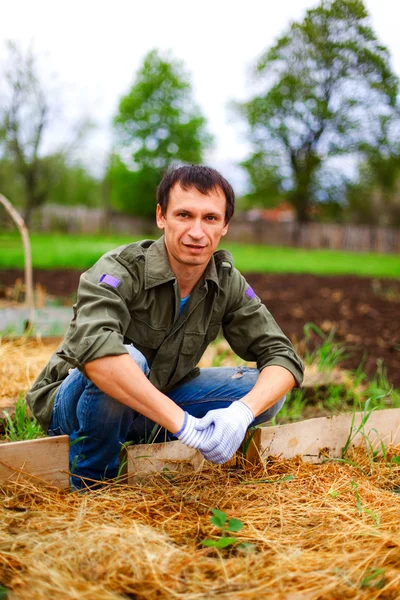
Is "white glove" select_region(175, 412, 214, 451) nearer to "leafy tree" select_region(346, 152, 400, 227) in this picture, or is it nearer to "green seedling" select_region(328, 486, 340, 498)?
"green seedling" select_region(328, 486, 340, 498)

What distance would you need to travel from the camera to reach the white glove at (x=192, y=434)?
1.65 m

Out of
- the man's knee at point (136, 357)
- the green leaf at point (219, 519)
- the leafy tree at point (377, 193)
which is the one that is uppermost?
the leafy tree at point (377, 193)

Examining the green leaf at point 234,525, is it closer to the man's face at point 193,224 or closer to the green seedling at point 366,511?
the green seedling at point 366,511

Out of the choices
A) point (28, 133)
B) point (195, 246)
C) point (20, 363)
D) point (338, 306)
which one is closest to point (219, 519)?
point (195, 246)

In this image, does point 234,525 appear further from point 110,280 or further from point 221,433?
point 110,280

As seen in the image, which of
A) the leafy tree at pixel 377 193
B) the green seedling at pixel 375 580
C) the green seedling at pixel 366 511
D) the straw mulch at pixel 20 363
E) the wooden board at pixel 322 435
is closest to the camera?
the green seedling at pixel 375 580

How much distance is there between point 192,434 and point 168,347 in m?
0.44

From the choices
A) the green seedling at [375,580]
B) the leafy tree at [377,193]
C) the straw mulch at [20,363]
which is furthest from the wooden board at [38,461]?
the leafy tree at [377,193]

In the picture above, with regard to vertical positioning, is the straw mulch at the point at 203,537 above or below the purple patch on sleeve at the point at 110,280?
below

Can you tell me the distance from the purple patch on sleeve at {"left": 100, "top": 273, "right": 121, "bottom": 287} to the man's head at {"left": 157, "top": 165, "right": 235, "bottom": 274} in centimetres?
23

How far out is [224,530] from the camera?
4.92 feet

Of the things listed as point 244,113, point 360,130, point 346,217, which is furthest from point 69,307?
point 346,217

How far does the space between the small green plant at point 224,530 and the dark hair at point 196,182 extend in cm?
100

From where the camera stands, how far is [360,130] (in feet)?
79.7
